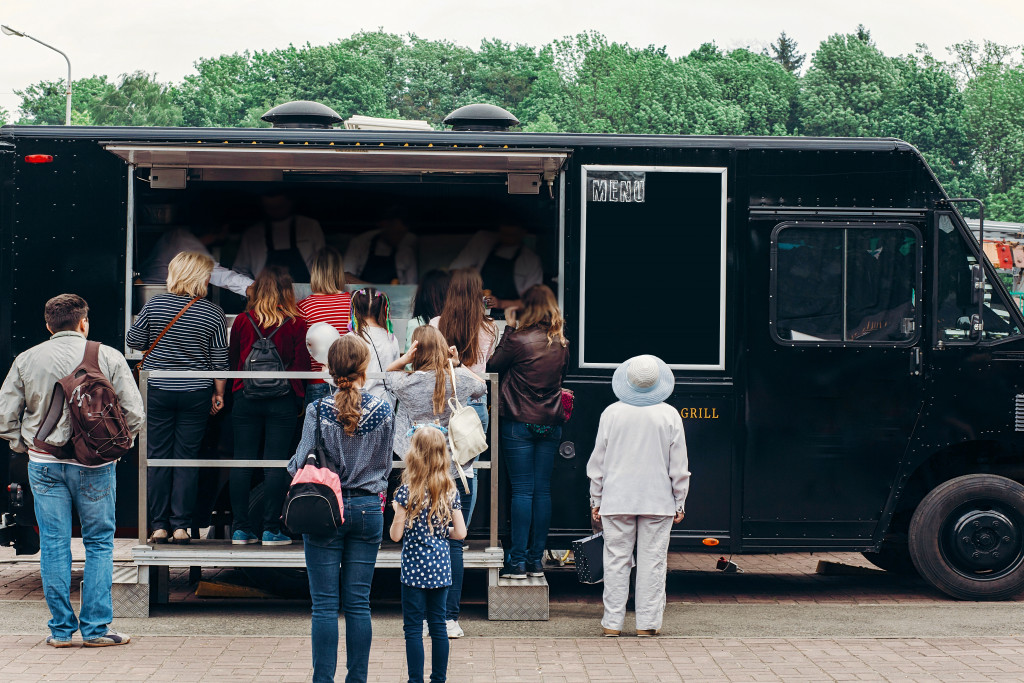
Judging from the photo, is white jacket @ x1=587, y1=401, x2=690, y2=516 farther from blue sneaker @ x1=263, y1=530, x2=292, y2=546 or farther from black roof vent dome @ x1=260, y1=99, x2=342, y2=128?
black roof vent dome @ x1=260, y1=99, x2=342, y2=128

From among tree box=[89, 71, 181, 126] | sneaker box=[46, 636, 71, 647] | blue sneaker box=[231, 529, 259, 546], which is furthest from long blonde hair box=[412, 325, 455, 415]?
tree box=[89, 71, 181, 126]

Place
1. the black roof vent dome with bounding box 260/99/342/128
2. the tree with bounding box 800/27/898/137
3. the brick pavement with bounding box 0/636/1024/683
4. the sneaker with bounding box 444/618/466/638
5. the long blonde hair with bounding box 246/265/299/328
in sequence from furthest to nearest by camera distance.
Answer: the tree with bounding box 800/27/898/137 < the black roof vent dome with bounding box 260/99/342/128 < the long blonde hair with bounding box 246/265/299/328 < the sneaker with bounding box 444/618/466/638 < the brick pavement with bounding box 0/636/1024/683

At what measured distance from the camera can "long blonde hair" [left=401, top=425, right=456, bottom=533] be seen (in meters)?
5.04

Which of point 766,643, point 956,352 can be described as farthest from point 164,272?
point 956,352

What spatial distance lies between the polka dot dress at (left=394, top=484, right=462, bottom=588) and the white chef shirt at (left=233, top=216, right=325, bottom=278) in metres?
3.76

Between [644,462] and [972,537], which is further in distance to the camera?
[972,537]

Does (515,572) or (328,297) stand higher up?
(328,297)

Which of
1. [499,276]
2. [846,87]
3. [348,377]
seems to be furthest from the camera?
[846,87]

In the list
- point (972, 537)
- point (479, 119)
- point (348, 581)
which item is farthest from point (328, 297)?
point (972, 537)

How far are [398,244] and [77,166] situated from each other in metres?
2.36

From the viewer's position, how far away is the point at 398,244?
336 inches

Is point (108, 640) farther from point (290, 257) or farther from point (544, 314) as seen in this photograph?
point (290, 257)

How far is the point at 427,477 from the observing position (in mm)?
5043

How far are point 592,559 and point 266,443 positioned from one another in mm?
2110
